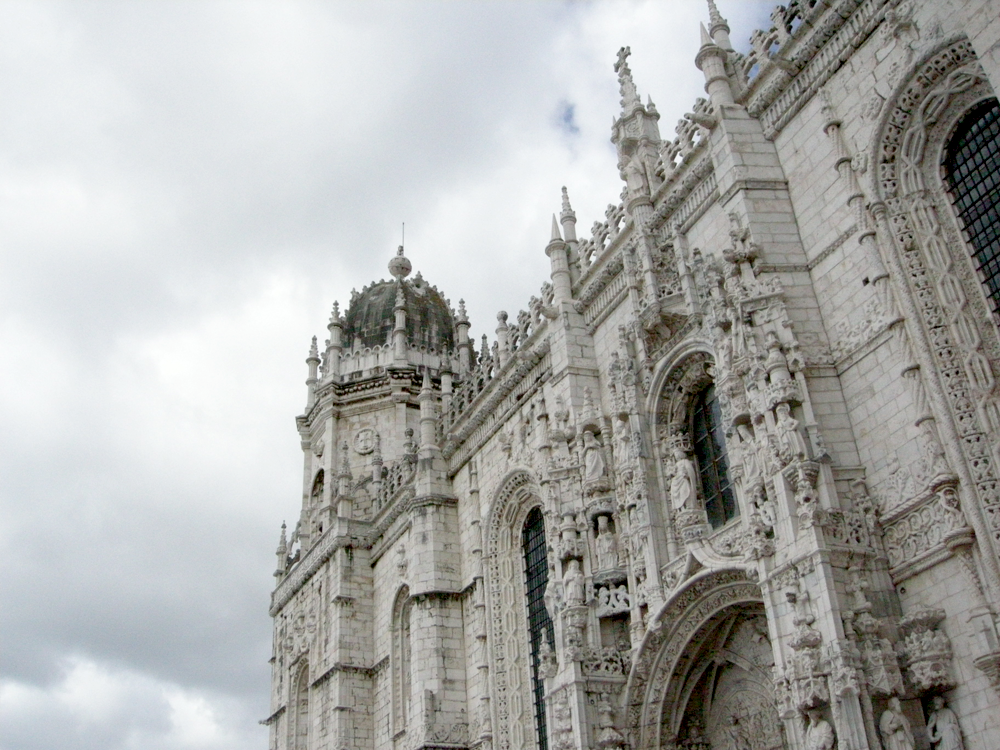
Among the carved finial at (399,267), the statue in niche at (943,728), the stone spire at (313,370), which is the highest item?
the carved finial at (399,267)

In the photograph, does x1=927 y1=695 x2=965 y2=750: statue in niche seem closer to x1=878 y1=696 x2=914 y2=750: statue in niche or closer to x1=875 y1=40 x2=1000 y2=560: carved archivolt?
x1=878 y1=696 x2=914 y2=750: statue in niche

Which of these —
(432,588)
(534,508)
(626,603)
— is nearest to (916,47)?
(626,603)

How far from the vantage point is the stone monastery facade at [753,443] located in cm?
1159

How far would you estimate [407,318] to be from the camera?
34.8 meters

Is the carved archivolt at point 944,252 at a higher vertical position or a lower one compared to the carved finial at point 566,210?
lower

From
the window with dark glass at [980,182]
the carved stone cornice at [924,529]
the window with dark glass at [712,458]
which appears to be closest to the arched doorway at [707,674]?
the window with dark glass at [712,458]

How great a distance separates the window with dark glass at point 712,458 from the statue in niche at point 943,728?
480 centimetres

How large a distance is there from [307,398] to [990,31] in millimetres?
Answer: 26755

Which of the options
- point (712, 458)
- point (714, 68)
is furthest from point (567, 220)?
point (712, 458)

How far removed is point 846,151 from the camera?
46.8ft

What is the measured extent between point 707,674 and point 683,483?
3127 millimetres

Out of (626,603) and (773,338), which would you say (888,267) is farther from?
(626,603)

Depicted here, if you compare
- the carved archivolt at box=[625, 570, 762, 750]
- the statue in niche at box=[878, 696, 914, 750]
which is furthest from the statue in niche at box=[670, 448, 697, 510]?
the statue in niche at box=[878, 696, 914, 750]

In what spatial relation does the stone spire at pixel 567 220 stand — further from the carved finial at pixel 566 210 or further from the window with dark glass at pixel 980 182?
the window with dark glass at pixel 980 182
